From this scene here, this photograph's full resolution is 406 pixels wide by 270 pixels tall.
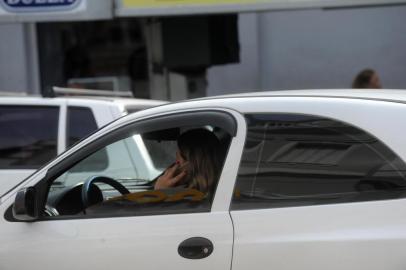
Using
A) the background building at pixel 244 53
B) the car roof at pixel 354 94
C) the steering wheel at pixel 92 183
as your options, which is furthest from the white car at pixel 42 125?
the background building at pixel 244 53

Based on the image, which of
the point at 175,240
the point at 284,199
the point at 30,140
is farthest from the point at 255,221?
the point at 30,140

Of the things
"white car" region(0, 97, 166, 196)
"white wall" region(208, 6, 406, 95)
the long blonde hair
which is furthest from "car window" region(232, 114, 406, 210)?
"white wall" region(208, 6, 406, 95)

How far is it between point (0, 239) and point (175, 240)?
36.9 inches

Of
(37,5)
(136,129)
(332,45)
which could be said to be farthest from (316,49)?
(136,129)

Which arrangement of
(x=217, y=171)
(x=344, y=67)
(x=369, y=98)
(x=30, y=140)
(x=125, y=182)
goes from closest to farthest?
(x=369, y=98)
(x=217, y=171)
(x=125, y=182)
(x=30, y=140)
(x=344, y=67)

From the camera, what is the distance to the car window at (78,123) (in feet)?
Answer: 17.5

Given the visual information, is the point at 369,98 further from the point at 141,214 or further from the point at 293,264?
the point at 141,214

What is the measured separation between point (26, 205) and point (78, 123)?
2139mm

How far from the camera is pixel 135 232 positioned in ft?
10.1

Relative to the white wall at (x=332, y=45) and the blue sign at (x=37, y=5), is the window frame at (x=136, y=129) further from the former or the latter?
the white wall at (x=332, y=45)

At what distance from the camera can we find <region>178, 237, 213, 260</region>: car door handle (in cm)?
292

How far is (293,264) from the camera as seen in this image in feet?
9.11

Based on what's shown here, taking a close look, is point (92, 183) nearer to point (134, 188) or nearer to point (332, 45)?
point (134, 188)

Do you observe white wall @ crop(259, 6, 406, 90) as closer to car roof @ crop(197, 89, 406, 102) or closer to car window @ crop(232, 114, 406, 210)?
car roof @ crop(197, 89, 406, 102)
